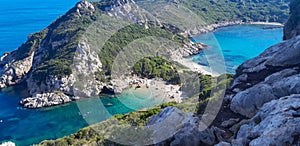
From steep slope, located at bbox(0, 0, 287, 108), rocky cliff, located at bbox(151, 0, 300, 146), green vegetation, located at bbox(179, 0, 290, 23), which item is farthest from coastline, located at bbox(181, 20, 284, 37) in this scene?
rocky cliff, located at bbox(151, 0, 300, 146)

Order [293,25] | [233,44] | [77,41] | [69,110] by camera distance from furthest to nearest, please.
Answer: [233,44], [77,41], [69,110], [293,25]

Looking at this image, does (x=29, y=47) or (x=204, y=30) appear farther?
(x=204, y=30)

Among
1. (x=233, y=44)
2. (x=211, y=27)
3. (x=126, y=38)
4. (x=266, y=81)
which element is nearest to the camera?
(x=266, y=81)

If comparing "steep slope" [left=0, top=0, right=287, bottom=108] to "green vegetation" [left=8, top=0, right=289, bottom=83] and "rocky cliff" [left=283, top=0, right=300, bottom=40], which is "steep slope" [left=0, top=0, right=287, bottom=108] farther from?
"rocky cliff" [left=283, top=0, right=300, bottom=40]

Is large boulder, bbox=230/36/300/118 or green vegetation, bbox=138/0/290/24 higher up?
green vegetation, bbox=138/0/290/24

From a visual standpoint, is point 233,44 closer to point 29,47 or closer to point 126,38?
point 126,38

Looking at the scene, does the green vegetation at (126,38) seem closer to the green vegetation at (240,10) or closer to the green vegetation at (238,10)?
the green vegetation at (238,10)

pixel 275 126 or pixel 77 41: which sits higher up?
pixel 77 41

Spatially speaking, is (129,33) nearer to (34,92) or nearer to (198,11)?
(34,92)

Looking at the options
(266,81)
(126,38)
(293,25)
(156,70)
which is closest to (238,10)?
(126,38)
